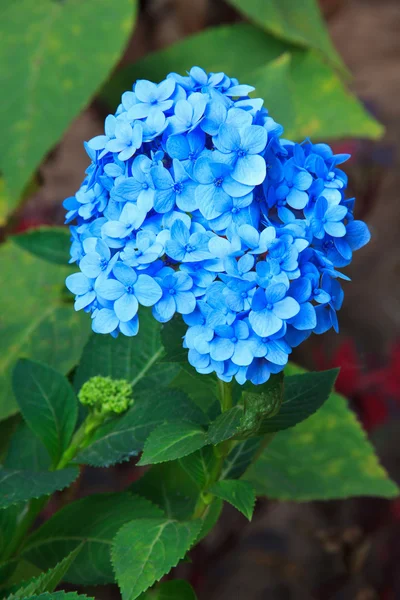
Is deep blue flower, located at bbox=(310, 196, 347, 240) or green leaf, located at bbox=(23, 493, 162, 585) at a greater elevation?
deep blue flower, located at bbox=(310, 196, 347, 240)

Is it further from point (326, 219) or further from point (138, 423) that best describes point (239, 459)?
point (326, 219)

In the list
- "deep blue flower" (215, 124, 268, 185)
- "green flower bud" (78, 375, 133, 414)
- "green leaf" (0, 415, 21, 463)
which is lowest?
"green leaf" (0, 415, 21, 463)

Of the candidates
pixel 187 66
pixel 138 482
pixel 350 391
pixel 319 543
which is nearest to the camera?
pixel 138 482

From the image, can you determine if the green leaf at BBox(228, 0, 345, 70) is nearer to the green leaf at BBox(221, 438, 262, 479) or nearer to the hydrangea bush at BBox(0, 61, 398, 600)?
the hydrangea bush at BBox(0, 61, 398, 600)

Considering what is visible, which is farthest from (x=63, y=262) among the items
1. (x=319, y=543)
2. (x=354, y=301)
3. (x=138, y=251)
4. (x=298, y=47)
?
(x=354, y=301)

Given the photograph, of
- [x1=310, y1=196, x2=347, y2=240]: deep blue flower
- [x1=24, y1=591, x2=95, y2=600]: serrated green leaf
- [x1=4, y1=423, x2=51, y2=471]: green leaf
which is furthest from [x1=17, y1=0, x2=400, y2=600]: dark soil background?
[x1=310, y1=196, x2=347, y2=240]: deep blue flower

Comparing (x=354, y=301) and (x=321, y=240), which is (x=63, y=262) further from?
(x=354, y=301)

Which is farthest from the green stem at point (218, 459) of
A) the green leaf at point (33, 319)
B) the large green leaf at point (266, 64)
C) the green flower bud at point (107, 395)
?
the large green leaf at point (266, 64)
